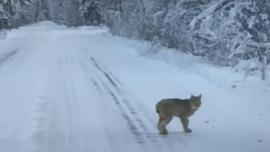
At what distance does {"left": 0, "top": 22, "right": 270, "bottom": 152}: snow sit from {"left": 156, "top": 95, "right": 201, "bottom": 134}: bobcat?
26 cm

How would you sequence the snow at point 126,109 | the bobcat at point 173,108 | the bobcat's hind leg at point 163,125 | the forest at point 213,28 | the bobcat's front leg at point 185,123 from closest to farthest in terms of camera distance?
the snow at point 126,109
the bobcat at point 173,108
the bobcat's hind leg at point 163,125
the bobcat's front leg at point 185,123
the forest at point 213,28

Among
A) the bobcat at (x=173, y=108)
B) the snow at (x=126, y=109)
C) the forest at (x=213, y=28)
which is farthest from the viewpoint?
the forest at (x=213, y=28)

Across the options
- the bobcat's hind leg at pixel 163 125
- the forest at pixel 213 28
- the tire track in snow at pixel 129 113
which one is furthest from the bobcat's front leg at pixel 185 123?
the forest at pixel 213 28

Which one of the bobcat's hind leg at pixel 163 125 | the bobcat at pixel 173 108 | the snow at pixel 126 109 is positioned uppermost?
the bobcat at pixel 173 108

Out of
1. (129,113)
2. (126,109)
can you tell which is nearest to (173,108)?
(129,113)

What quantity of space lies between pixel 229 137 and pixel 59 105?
4.68 meters

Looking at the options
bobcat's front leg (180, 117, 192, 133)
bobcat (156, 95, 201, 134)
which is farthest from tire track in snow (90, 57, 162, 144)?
bobcat's front leg (180, 117, 192, 133)

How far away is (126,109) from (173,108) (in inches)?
117

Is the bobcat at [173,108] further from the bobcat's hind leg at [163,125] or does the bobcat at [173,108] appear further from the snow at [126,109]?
the snow at [126,109]

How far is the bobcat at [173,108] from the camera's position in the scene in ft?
30.7

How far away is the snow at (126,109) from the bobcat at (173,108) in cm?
26

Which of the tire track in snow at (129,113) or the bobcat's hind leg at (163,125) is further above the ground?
the bobcat's hind leg at (163,125)

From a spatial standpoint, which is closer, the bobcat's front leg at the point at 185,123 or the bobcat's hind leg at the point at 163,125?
the bobcat's hind leg at the point at 163,125

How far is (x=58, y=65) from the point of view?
2288 cm
